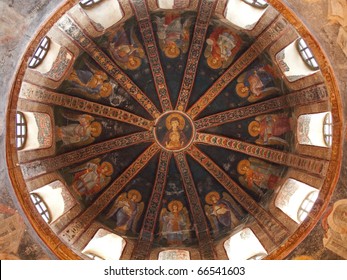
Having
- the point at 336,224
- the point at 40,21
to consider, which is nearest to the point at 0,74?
the point at 40,21

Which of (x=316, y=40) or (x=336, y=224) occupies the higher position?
(x=316, y=40)

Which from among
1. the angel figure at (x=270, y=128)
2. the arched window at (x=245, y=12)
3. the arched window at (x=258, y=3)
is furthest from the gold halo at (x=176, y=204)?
the arched window at (x=258, y=3)

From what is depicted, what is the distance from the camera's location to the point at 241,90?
60.8ft

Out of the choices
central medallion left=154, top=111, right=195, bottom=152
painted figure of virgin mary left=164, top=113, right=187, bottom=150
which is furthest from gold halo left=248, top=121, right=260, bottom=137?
painted figure of virgin mary left=164, top=113, right=187, bottom=150

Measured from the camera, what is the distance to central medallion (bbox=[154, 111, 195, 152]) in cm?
1920

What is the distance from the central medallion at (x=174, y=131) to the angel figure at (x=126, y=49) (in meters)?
1.94

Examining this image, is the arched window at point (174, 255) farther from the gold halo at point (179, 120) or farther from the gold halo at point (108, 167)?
the gold halo at point (179, 120)

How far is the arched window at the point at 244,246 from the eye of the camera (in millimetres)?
15898

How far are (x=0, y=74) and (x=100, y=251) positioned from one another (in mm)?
5517

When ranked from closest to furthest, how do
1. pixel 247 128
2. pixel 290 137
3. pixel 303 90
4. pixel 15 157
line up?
pixel 15 157, pixel 303 90, pixel 290 137, pixel 247 128

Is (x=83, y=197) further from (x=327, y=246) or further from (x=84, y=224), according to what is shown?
(x=327, y=246)

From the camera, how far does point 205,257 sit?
54.7 ft

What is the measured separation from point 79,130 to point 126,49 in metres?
2.81

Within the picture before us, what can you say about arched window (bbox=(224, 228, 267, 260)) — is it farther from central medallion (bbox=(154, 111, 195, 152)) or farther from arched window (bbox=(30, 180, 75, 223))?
arched window (bbox=(30, 180, 75, 223))
